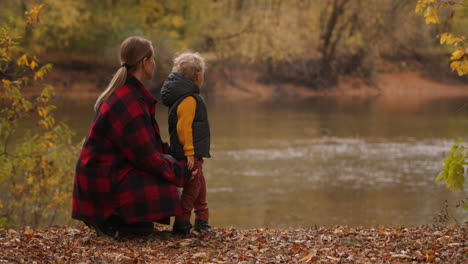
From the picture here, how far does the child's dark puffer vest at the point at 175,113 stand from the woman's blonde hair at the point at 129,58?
0.32 metres

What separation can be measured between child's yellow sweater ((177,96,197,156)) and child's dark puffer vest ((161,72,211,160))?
1.3 inches

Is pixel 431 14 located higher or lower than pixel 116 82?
higher

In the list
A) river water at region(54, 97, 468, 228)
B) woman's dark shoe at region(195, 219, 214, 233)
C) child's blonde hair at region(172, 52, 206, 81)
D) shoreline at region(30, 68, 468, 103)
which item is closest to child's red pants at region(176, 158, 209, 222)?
woman's dark shoe at region(195, 219, 214, 233)

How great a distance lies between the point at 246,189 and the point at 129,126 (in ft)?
22.4

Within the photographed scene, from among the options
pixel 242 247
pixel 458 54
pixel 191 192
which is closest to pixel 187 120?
pixel 191 192

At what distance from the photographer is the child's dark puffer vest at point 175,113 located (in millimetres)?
5359

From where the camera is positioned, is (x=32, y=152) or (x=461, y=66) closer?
(x=461, y=66)

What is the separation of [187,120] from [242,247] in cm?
113

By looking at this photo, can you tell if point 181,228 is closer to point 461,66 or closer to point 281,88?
point 461,66

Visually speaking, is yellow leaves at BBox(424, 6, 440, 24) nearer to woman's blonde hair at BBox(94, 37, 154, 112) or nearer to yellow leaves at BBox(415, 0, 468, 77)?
yellow leaves at BBox(415, 0, 468, 77)

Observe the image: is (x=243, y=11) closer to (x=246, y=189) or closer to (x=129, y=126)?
(x=246, y=189)

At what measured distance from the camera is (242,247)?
16.9ft

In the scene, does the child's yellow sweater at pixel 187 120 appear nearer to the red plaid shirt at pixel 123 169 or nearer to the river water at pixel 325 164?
the red plaid shirt at pixel 123 169

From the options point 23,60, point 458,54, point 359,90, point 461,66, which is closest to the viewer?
point 458,54
